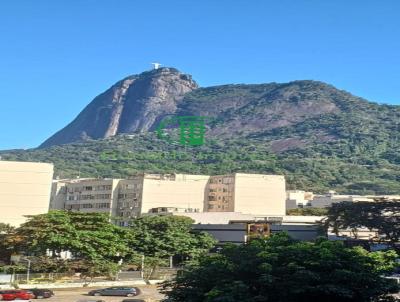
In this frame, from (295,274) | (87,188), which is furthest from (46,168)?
(295,274)

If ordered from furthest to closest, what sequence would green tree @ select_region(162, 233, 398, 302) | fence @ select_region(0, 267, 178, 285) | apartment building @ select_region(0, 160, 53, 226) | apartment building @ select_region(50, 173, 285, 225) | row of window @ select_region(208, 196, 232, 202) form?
1. row of window @ select_region(208, 196, 232, 202)
2. apartment building @ select_region(50, 173, 285, 225)
3. apartment building @ select_region(0, 160, 53, 226)
4. fence @ select_region(0, 267, 178, 285)
5. green tree @ select_region(162, 233, 398, 302)

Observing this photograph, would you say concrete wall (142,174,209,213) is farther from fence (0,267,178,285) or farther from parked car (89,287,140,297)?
parked car (89,287,140,297)

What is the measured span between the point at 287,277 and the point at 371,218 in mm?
70158

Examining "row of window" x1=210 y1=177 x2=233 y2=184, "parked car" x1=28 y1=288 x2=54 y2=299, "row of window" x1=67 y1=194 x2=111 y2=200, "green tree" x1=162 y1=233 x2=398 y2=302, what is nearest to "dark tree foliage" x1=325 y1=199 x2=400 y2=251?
"parked car" x1=28 y1=288 x2=54 y2=299

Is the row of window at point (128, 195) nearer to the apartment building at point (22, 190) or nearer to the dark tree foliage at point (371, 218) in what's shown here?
the apartment building at point (22, 190)

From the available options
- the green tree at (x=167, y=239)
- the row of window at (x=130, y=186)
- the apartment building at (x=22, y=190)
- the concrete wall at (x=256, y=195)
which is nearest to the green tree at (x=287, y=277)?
the green tree at (x=167, y=239)

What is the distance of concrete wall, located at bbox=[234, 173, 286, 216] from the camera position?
16562cm

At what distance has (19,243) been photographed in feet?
252

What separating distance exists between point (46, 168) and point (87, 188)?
2286 inches

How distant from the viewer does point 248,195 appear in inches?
6550

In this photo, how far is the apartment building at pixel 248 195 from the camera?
165500 mm

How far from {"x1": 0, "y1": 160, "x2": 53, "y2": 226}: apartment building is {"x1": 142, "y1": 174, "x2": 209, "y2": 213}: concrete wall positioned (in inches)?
1697

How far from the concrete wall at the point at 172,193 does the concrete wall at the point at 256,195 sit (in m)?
13.3

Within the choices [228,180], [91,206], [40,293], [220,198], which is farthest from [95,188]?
[40,293]
